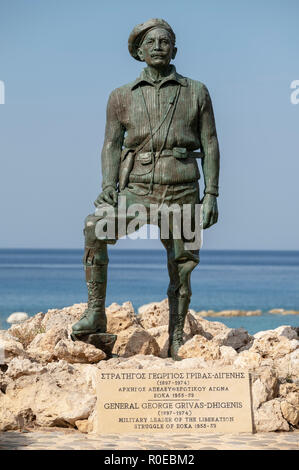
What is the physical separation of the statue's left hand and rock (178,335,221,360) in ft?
3.61

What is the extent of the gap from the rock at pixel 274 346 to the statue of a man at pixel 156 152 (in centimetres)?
78

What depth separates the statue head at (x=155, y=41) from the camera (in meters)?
9.50

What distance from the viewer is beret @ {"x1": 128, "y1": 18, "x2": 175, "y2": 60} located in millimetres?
9547

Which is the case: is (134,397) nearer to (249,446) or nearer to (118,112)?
(249,446)

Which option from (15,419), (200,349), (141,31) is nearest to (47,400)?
(15,419)

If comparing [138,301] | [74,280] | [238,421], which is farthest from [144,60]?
[74,280]

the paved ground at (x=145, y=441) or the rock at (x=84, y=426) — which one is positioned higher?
the rock at (x=84, y=426)

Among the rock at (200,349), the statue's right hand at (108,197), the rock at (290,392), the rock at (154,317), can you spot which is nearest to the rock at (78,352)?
the rock at (200,349)

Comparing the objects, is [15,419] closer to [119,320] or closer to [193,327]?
[119,320]

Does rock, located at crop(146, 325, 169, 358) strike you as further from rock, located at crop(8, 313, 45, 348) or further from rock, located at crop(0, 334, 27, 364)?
rock, located at crop(0, 334, 27, 364)

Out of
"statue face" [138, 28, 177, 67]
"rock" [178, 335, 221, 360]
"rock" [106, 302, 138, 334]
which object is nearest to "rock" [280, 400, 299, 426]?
"rock" [178, 335, 221, 360]

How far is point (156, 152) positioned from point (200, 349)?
190 centimetres

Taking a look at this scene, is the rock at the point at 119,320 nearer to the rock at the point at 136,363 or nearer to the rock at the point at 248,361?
the rock at the point at 136,363
